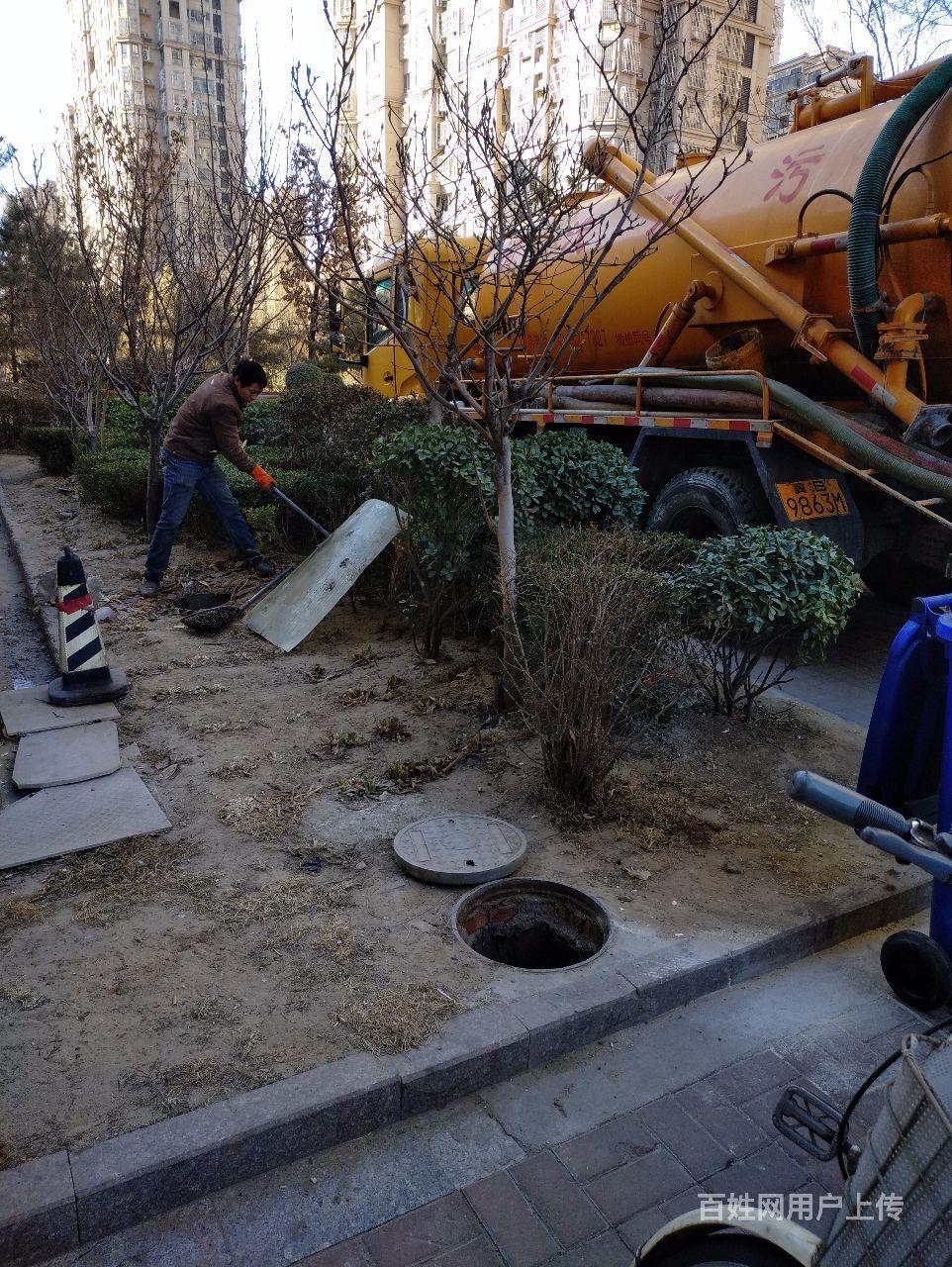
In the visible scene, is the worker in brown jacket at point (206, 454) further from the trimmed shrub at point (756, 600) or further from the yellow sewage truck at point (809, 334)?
the trimmed shrub at point (756, 600)

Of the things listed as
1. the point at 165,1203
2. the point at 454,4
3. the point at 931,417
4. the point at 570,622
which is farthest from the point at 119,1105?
the point at 454,4

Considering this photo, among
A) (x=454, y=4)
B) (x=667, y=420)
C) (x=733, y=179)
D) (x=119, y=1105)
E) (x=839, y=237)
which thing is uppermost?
(x=454, y=4)

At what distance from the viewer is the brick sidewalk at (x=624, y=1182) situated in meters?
2.19

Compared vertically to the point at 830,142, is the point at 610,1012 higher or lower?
lower

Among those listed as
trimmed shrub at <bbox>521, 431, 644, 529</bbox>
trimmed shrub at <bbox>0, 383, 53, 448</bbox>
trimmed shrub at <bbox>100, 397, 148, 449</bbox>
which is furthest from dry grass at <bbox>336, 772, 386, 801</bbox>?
trimmed shrub at <bbox>0, 383, 53, 448</bbox>

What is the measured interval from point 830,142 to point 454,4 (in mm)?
44489

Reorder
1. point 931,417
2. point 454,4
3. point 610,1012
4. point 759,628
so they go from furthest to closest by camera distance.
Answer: point 454,4 < point 931,417 < point 759,628 < point 610,1012

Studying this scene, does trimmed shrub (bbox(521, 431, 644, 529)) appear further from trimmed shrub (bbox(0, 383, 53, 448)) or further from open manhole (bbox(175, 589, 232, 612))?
trimmed shrub (bbox(0, 383, 53, 448))

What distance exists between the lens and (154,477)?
9.30 meters

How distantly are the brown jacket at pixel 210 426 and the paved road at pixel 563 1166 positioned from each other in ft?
19.5

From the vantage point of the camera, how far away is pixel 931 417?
18.8 feet

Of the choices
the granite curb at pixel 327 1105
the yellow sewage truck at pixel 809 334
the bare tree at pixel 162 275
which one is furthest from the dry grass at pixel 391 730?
the bare tree at pixel 162 275

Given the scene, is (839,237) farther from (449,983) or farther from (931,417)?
(449,983)

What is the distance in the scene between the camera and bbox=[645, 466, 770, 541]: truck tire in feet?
22.2
